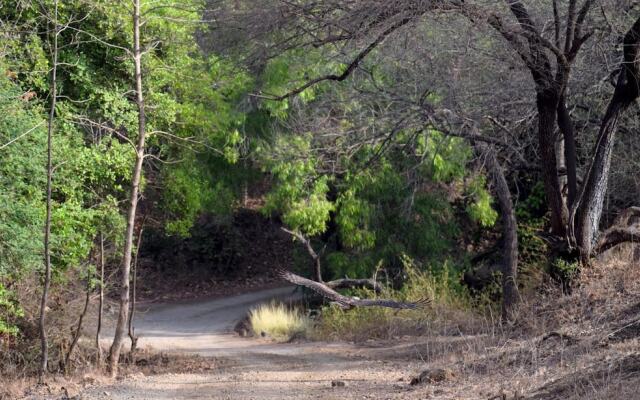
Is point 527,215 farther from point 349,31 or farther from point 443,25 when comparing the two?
point 349,31

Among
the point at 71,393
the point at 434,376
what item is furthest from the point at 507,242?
the point at 71,393

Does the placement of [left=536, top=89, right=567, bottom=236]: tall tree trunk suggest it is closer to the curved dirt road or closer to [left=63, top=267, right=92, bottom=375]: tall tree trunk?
the curved dirt road

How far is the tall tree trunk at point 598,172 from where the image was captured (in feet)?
42.2

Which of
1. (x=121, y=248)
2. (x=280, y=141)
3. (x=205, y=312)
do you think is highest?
(x=280, y=141)

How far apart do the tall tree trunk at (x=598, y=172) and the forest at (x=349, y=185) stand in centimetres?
3

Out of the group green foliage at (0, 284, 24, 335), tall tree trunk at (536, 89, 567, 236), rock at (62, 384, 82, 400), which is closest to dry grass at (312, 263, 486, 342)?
tall tree trunk at (536, 89, 567, 236)

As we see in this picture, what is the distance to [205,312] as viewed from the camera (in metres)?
28.6

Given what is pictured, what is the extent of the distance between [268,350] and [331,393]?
5.75 metres

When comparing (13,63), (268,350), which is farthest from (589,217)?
(13,63)

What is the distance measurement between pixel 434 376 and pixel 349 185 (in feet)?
33.7

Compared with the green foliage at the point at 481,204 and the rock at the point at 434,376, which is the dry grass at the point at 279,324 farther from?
the rock at the point at 434,376

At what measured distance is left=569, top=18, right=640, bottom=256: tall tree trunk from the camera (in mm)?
12867

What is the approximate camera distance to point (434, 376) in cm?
1082

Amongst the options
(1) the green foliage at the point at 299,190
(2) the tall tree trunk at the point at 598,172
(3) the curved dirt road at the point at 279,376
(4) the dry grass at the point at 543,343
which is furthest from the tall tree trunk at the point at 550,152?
(1) the green foliage at the point at 299,190
